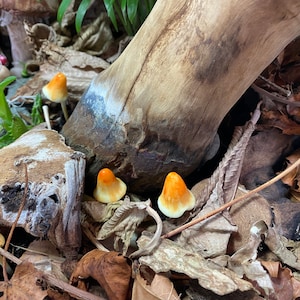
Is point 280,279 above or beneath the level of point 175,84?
beneath

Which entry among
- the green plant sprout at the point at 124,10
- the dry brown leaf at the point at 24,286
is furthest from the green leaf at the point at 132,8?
the dry brown leaf at the point at 24,286

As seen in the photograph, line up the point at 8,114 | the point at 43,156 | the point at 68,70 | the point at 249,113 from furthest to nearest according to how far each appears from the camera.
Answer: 1. the point at 68,70
2. the point at 249,113
3. the point at 8,114
4. the point at 43,156

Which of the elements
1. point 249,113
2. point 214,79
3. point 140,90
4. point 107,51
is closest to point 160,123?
point 140,90

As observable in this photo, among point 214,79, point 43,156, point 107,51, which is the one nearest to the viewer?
point 214,79

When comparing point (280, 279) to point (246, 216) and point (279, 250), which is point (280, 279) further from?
point (246, 216)

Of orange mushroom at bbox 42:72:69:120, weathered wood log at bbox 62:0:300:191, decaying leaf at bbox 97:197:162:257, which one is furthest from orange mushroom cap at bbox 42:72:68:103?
decaying leaf at bbox 97:197:162:257

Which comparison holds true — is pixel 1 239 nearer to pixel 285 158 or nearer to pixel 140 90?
pixel 140 90

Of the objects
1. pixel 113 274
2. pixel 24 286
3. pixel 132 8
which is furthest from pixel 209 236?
pixel 132 8
